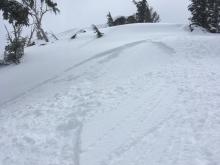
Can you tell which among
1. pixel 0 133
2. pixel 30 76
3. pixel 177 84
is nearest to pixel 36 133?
pixel 0 133

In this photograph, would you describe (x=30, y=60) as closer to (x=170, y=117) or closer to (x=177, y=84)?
(x=177, y=84)

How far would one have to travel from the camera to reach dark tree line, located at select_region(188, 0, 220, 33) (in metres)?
30.7

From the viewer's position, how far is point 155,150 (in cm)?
875

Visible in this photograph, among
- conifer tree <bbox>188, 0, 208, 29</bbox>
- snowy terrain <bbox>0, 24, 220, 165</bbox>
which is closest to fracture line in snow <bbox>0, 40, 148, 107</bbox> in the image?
snowy terrain <bbox>0, 24, 220, 165</bbox>

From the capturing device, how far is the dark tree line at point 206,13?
30.7m

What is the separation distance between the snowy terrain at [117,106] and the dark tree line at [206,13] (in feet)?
37.6

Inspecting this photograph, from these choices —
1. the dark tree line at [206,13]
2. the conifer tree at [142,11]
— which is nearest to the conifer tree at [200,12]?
the dark tree line at [206,13]

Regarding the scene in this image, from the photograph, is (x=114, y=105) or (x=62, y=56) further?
(x=62, y=56)

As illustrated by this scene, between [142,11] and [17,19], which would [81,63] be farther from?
[142,11]

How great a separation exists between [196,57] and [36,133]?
875 centimetres

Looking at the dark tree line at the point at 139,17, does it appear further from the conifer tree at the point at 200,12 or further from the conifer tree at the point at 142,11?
the conifer tree at the point at 200,12

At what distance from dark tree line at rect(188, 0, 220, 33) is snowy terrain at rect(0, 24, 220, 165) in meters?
11.5

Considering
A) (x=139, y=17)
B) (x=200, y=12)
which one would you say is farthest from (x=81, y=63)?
(x=139, y=17)

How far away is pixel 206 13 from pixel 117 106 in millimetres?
21589
